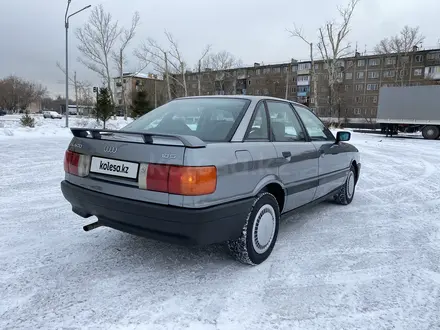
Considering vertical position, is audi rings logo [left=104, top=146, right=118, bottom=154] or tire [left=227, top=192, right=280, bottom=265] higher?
audi rings logo [left=104, top=146, right=118, bottom=154]

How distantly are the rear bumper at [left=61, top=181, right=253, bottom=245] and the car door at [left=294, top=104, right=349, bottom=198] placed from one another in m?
1.58

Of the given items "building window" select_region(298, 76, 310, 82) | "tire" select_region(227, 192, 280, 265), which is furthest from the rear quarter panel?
"building window" select_region(298, 76, 310, 82)

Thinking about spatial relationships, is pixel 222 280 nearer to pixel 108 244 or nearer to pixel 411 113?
pixel 108 244

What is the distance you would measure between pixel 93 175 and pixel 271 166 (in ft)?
5.10

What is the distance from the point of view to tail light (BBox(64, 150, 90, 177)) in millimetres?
2820

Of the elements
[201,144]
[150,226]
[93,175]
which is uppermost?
[201,144]

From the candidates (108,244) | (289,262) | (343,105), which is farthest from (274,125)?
(343,105)

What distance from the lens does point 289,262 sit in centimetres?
304

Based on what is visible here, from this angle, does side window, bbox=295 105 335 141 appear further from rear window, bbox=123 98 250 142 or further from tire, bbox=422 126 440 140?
tire, bbox=422 126 440 140

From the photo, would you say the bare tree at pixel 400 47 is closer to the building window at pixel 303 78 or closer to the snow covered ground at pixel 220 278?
the building window at pixel 303 78

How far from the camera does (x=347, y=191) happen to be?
16.5 feet

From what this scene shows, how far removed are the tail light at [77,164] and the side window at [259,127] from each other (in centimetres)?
143

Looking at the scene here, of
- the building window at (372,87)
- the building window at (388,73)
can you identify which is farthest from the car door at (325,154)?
the building window at (372,87)

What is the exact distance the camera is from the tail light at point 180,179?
229 centimetres
